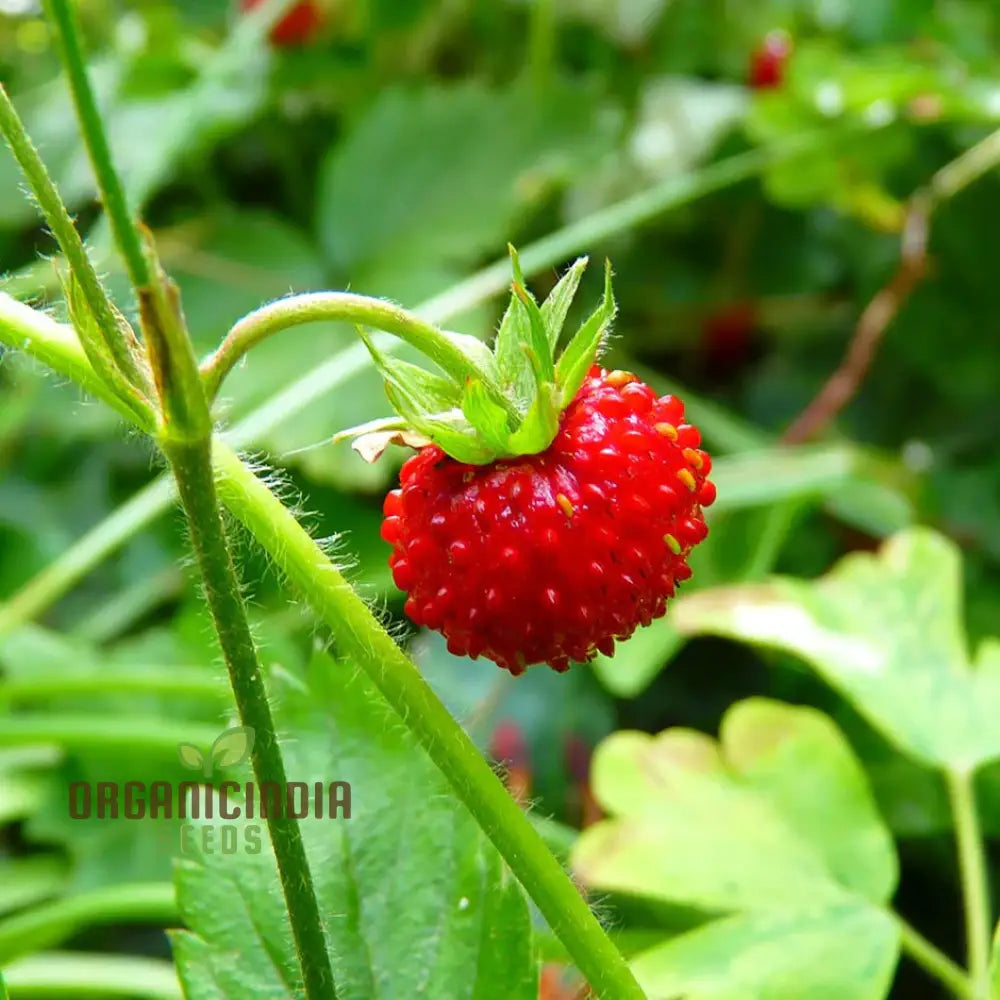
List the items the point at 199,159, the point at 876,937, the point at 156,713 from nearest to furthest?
the point at 876,937, the point at 156,713, the point at 199,159

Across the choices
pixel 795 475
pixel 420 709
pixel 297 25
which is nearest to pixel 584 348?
pixel 420 709

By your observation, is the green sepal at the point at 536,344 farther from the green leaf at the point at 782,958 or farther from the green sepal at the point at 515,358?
the green leaf at the point at 782,958

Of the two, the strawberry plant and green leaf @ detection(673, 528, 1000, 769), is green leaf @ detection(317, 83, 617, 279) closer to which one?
the strawberry plant

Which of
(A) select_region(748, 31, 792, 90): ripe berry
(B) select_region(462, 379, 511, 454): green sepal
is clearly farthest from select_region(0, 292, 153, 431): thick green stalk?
(A) select_region(748, 31, 792, 90): ripe berry

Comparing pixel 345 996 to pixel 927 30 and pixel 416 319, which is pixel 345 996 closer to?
pixel 416 319

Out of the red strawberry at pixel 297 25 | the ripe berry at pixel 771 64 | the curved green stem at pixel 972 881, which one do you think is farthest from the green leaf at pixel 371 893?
A: the red strawberry at pixel 297 25

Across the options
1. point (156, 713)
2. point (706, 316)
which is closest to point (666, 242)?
point (706, 316)
